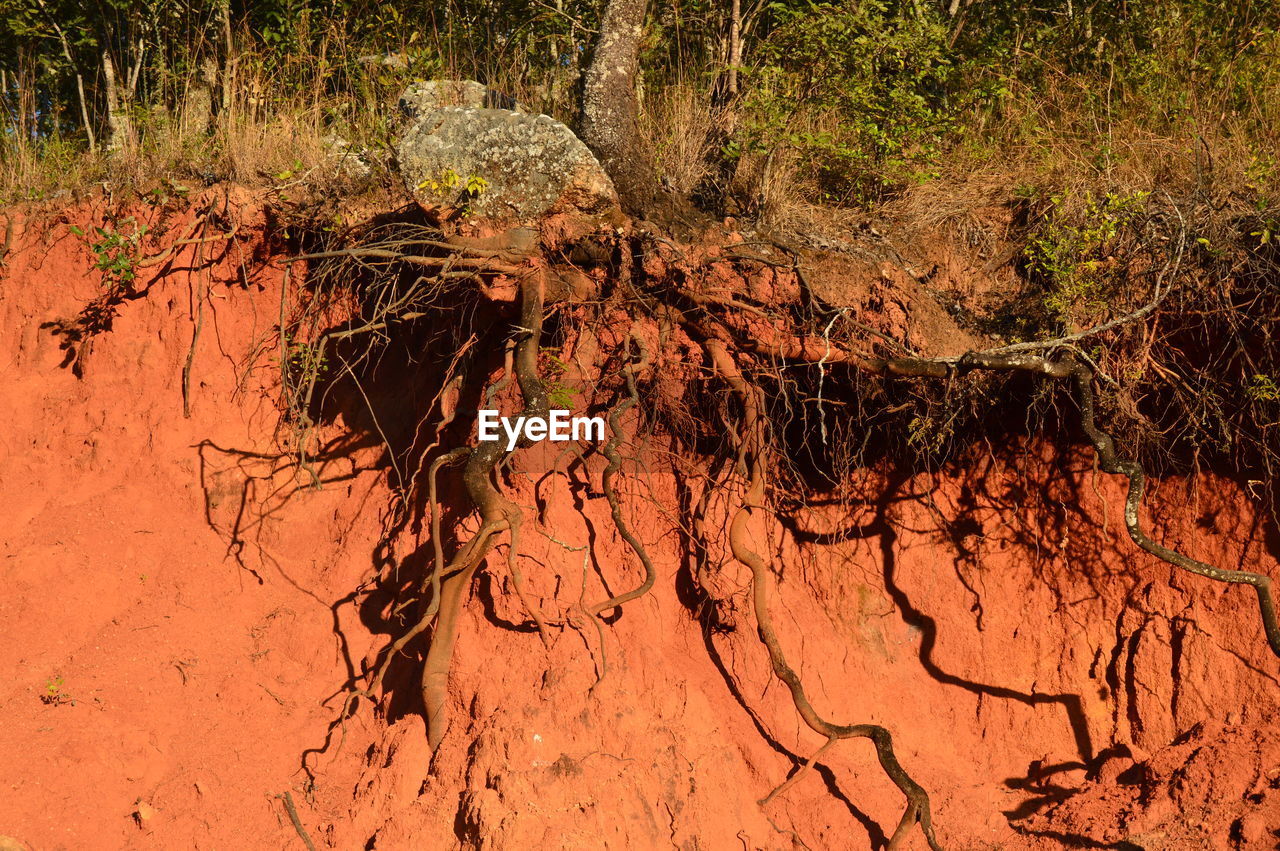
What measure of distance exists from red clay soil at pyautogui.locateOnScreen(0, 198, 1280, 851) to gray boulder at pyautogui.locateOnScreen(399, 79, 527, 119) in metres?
1.05

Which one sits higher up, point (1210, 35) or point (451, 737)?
point (1210, 35)

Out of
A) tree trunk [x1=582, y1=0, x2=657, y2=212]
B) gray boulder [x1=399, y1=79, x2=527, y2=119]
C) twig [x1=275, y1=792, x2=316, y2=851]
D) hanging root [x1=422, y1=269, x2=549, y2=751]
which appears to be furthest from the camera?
gray boulder [x1=399, y1=79, x2=527, y2=119]

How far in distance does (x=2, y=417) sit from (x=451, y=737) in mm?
3339

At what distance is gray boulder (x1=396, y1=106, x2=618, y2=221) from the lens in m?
5.04

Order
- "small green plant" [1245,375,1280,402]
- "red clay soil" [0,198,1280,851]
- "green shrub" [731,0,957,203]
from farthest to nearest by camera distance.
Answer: "green shrub" [731,0,957,203] → "small green plant" [1245,375,1280,402] → "red clay soil" [0,198,1280,851]

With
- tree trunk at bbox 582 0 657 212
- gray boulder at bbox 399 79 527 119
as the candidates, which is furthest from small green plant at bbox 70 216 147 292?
tree trunk at bbox 582 0 657 212

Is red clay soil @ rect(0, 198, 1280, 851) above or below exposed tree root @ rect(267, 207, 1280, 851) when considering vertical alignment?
below

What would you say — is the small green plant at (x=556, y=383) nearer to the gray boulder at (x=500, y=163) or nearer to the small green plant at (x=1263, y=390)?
the gray boulder at (x=500, y=163)

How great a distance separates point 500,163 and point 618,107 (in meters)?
0.78

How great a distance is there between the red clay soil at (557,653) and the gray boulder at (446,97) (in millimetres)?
1054

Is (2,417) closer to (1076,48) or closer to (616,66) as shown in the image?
(616,66)

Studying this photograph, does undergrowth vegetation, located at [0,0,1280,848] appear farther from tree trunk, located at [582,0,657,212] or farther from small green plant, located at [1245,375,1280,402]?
tree trunk, located at [582,0,657,212]

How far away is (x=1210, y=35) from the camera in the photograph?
6922 mm

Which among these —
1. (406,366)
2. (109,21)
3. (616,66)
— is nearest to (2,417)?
(406,366)
